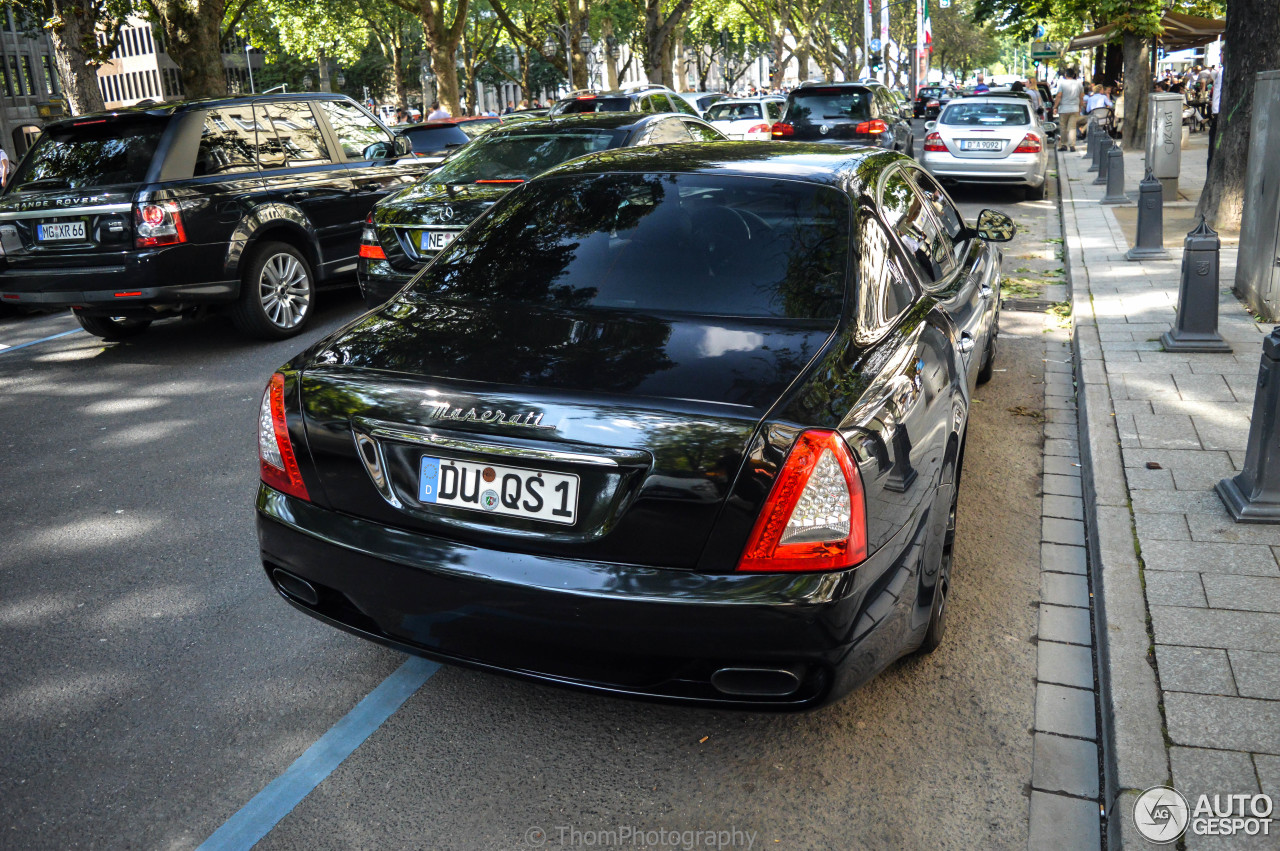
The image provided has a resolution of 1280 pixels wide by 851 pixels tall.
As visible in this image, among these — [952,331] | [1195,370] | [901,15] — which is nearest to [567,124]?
[1195,370]

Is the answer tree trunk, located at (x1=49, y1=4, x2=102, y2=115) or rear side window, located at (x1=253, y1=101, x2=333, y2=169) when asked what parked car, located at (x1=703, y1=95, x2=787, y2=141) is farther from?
rear side window, located at (x1=253, y1=101, x2=333, y2=169)

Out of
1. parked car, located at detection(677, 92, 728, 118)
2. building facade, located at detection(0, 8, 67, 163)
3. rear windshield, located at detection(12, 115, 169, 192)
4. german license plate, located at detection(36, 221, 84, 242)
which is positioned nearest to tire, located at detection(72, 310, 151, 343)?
german license plate, located at detection(36, 221, 84, 242)

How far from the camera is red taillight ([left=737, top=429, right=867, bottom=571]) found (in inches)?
101

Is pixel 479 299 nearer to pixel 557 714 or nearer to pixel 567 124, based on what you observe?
pixel 557 714

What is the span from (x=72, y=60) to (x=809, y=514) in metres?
20.0

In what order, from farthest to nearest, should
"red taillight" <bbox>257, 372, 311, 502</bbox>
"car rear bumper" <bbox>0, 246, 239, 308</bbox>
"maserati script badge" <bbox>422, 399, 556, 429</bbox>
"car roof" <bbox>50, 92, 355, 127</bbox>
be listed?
1. "car roof" <bbox>50, 92, 355, 127</bbox>
2. "car rear bumper" <bbox>0, 246, 239, 308</bbox>
3. "red taillight" <bbox>257, 372, 311, 502</bbox>
4. "maserati script badge" <bbox>422, 399, 556, 429</bbox>

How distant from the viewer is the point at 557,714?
3.32m

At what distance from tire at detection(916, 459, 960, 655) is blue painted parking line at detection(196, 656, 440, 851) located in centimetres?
160

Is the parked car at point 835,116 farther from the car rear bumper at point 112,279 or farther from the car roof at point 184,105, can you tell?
the car rear bumper at point 112,279

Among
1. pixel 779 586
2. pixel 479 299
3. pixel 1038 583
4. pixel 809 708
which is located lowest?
pixel 1038 583

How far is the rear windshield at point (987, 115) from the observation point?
55.3 ft

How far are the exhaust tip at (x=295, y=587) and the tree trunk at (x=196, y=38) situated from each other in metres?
15.8

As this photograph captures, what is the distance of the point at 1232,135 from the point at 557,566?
10.5 meters

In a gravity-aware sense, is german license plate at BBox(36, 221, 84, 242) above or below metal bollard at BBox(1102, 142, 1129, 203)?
above
